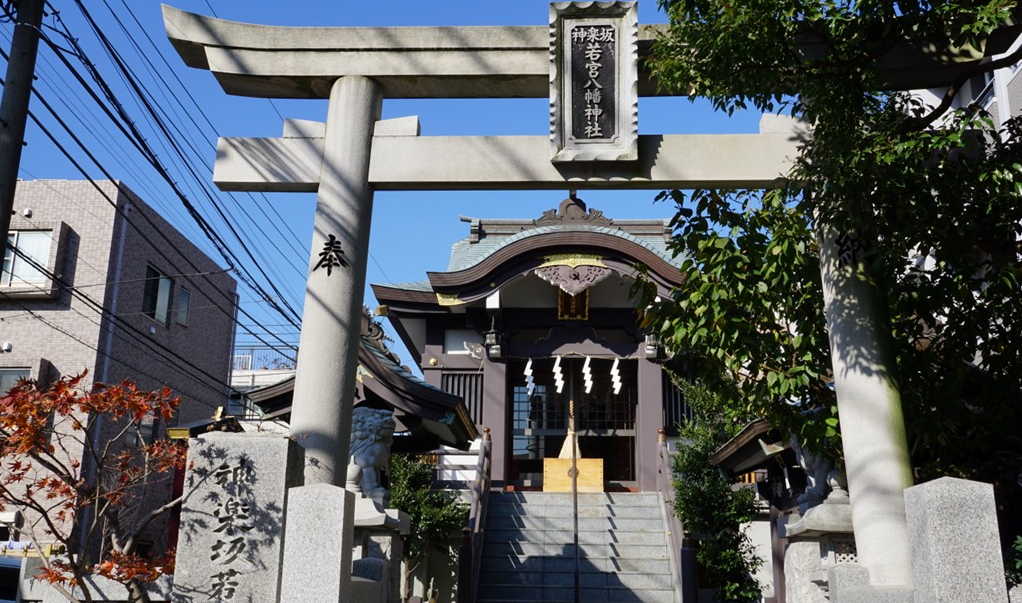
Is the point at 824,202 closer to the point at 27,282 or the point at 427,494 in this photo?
the point at 427,494

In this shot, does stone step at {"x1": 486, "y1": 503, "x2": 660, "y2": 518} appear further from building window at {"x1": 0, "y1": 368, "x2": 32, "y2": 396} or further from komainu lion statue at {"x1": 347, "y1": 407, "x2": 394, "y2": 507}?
building window at {"x1": 0, "y1": 368, "x2": 32, "y2": 396}

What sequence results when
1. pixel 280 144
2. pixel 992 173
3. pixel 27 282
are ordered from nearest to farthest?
pixel 992 173, pixel 280 144, pixel 27 282

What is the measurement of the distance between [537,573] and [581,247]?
6992mm

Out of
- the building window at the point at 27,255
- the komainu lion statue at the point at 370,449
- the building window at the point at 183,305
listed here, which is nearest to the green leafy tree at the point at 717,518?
the komainu lion statue at the point at 370,449

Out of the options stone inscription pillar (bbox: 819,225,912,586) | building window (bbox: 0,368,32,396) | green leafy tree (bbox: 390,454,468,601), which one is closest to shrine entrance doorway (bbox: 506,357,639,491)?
green leafy tree (bbox: 390,454,468,601)

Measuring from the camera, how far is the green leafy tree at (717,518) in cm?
1424

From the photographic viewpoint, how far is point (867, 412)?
296 inches

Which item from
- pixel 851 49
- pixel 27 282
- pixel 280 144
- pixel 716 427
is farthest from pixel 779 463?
pixel 27 282

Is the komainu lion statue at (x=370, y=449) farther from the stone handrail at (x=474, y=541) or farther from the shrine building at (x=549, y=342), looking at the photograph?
the shrine building at (x=549, y=342)

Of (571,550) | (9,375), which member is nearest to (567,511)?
(571,550)

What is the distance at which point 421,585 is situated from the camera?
1616 centimetres

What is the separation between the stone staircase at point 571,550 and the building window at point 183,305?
14.5 meters

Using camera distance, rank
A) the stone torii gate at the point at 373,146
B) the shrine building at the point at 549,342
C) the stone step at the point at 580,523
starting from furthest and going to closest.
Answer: the shrine building at the point at 549,342
the stone step at the point at 580,523
the stone torii gate at the point at 373,146

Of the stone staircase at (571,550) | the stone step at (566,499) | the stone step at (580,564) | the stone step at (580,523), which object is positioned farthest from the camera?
the stone step at (566,499)
